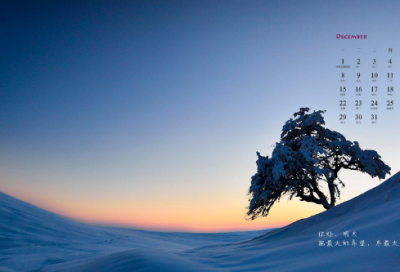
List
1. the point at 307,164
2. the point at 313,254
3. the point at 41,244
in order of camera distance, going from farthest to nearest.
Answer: the point at 41,244
the point at 307,164
the point at 313,254

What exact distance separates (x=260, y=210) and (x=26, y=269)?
11.8 metres

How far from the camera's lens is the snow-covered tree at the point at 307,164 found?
41.0 feet

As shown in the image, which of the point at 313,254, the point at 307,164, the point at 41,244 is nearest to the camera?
the point at 313,254

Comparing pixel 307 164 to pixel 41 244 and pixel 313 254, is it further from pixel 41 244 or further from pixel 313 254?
pixel 41 244

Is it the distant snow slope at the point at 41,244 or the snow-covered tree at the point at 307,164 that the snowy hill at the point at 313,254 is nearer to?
the distant snow slope at the point at 41,244

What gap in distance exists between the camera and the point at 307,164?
12469 millimetres

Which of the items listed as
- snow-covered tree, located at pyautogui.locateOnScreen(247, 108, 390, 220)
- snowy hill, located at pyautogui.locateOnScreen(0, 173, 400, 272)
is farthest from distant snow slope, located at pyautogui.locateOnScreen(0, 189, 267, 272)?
snow-covered tree, located at pyautogui.locateOnScreen(247, 108, 390, 220)

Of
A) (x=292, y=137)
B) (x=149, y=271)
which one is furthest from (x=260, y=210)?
(x=149, y=271)

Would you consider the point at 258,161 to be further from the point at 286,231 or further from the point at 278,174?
the point at 286,231

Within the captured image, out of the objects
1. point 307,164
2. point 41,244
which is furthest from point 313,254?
point 41,244

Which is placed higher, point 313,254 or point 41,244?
point 313,254

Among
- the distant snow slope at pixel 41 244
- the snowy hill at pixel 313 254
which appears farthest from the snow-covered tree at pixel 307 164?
the distant snow slope at pixel 41 244

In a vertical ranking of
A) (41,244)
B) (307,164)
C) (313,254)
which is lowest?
(41,244)

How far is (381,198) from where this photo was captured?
8461 mm
